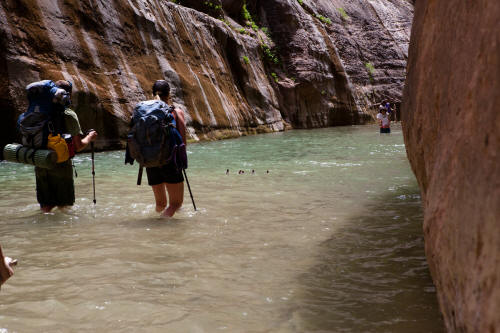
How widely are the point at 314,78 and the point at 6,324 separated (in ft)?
100

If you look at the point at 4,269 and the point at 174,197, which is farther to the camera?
the point at 174,197

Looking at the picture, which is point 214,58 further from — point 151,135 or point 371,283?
point 371,283

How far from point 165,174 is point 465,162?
178 inches

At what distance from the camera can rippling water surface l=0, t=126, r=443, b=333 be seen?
118 inches

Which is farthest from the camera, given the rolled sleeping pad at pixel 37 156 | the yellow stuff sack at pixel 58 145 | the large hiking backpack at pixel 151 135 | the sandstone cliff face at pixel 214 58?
the sandstone cliff face at pixel 214 58

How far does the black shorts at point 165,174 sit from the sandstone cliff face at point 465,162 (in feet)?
11.9

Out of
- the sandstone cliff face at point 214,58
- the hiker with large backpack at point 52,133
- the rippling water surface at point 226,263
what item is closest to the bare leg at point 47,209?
the hiker with large backpack at point 52,133

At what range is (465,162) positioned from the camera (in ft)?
6.20

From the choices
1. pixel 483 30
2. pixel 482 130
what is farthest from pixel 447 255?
pixel 483 30

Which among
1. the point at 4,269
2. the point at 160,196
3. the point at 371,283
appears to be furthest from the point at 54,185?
the point at 4,269

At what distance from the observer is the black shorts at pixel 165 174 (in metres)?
5.98

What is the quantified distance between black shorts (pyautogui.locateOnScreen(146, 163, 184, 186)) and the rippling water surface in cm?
47

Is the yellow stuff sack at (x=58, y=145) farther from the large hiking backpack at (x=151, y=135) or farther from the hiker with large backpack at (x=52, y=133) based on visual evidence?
the large hiking backpack at (x=151, y=135)

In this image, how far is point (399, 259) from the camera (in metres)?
4.11
